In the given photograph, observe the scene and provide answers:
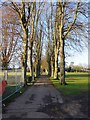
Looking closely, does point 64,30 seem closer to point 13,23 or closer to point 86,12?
point 86,12

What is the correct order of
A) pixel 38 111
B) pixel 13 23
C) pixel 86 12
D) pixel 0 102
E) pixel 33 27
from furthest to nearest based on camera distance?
1. pixel 33 27
2. pixel 13 23
3. pixel 86 12
4. pixel 0 102
5. pixel 38 111

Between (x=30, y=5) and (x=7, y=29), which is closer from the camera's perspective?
(x=30, y=5)

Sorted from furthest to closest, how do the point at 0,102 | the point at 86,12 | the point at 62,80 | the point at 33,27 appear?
the point at 33,27 → the point at 62,80 → the point at 86,12 → the point at 0,102

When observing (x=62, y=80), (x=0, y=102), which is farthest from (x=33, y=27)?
(x=0, y=102)

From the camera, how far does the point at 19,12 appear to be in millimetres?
32469

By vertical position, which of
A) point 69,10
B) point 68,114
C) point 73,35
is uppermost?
point 69,10

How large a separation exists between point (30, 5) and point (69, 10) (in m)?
4.69

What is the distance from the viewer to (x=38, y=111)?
12945 millimetres

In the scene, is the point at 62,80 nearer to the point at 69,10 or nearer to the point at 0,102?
the point at 69,10

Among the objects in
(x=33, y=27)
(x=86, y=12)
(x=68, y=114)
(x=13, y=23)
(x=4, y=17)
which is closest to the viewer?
(x=68, y=114)

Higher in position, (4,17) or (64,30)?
(4,17)

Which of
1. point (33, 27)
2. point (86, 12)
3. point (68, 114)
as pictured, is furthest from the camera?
point (33, 27)

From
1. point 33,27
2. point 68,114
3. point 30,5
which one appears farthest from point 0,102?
point 33,27

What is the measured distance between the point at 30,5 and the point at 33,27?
13.1 meters
